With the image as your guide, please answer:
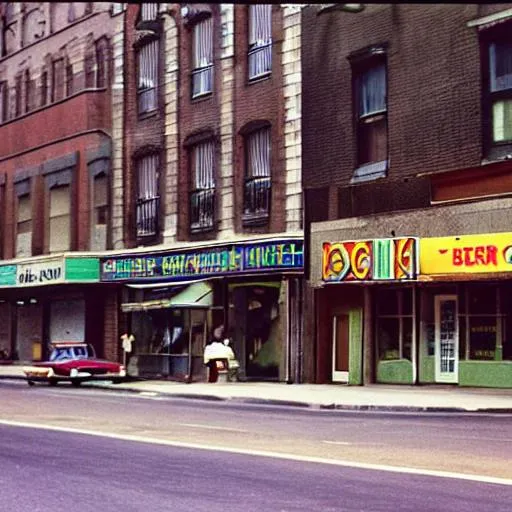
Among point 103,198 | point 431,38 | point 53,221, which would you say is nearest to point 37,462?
point 431,38

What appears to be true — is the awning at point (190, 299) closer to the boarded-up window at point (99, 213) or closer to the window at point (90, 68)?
the boarded-up window at point (99, 213)

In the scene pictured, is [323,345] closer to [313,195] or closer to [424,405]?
[313,195]

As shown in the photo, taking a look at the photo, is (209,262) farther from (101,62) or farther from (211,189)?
(101,62)

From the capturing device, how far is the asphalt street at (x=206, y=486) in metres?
9.89

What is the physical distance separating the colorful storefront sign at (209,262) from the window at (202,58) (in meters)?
4.81

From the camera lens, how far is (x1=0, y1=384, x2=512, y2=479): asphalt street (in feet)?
45.8

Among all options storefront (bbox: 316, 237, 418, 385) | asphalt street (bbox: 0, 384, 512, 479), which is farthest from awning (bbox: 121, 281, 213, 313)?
asphalt street (bbox: 0, 384, 512, 479)

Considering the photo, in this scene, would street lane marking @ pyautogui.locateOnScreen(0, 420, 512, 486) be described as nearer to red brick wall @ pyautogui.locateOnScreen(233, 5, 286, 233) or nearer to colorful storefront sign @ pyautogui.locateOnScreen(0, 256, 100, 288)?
red brick wall @ pyautogui.locateOnScreen(233, 5, 286, 233)

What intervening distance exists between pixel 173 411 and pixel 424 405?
14.7 ft

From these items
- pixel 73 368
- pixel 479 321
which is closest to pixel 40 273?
pixel 73 368

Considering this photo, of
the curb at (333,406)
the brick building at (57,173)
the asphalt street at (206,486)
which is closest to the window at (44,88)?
the brick building at (57,173)

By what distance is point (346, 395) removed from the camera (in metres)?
26.6

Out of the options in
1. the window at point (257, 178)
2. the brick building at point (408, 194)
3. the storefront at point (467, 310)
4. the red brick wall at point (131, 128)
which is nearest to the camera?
the storefront at point (467, 310)

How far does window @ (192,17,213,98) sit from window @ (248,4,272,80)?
1.95 m
